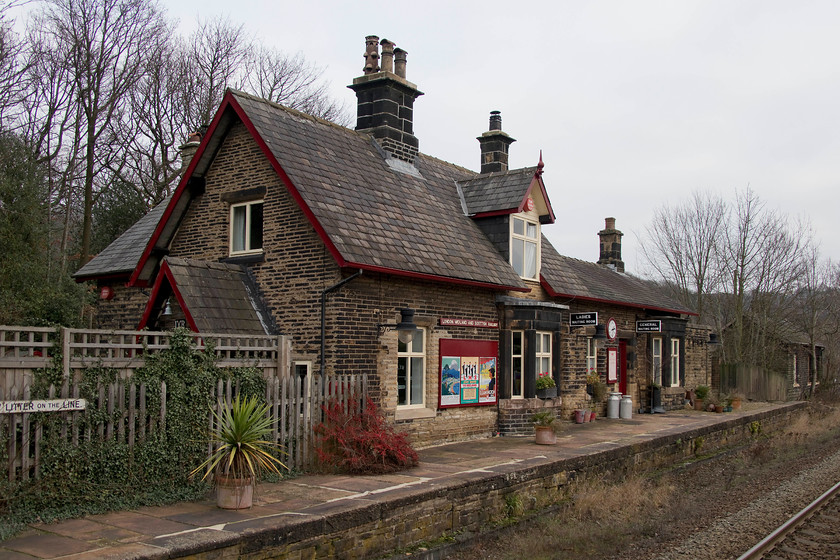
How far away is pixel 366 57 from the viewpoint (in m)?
17.2

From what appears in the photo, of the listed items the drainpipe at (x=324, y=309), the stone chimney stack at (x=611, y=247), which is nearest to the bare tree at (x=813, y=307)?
the stone chimney stack at (x=611, y=247)

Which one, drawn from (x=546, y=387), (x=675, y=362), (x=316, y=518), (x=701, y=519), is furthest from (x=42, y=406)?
(x=675, y=362)

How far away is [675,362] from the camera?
2517 cm

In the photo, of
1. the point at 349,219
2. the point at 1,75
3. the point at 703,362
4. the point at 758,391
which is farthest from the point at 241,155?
the point at 758,391

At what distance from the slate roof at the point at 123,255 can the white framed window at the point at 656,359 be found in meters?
15.3

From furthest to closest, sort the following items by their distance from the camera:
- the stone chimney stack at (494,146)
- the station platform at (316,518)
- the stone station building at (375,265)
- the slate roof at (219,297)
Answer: the stone chimney stack at (494,146) < the stone station building at (375,265) < the slate roof at (219,297) < the station platform at (316,518)

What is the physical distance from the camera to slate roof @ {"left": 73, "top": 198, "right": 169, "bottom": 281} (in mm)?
17256

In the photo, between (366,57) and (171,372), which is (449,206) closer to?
(366,57)

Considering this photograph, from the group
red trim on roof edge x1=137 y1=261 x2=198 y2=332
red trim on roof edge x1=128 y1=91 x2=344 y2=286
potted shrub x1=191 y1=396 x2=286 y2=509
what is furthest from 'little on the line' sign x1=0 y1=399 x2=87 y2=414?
red trim on roof edge x1=128 y1=91 x2=344 y2=286

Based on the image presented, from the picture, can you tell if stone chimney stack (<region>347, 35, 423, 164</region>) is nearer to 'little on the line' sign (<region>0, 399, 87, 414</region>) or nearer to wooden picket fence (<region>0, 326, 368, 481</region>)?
wooden picket fence (<region>0, 326, 368, 481</region>)

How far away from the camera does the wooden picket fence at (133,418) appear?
24.0 ft

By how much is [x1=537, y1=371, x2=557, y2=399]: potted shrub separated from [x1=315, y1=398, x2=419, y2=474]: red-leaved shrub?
546 centimetres

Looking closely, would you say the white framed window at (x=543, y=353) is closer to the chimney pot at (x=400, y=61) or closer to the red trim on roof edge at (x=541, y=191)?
the red trim on roof edge at (x=541, y=191)

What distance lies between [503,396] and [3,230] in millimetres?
11737
